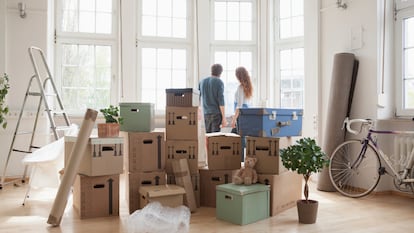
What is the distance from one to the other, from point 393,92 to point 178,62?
2964mm

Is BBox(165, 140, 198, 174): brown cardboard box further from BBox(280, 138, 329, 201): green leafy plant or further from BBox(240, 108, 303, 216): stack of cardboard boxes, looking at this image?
BBox(280, 138, 329, 201): green leafy plant

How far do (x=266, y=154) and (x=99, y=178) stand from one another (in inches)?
58.8

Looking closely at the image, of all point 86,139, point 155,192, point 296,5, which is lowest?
point 155,192

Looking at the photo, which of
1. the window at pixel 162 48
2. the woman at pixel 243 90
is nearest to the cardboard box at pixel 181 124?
the woman at pixel 243 90

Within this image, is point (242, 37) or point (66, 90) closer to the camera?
point (66, 90)

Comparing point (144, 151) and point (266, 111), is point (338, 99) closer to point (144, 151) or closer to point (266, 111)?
point (266, 111)

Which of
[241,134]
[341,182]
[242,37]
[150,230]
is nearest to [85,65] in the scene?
[242,37]

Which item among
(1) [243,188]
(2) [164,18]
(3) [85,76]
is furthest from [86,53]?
(1) [243,188]

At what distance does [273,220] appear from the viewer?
327cm

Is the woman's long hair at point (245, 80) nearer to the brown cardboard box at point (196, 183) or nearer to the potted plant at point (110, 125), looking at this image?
the brown cardboard box at point (196, 183)

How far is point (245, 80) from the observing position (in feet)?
15.9

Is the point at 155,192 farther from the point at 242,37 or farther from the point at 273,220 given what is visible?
the point at 242,37

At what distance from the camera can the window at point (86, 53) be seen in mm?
5367

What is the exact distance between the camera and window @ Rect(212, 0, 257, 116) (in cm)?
588
